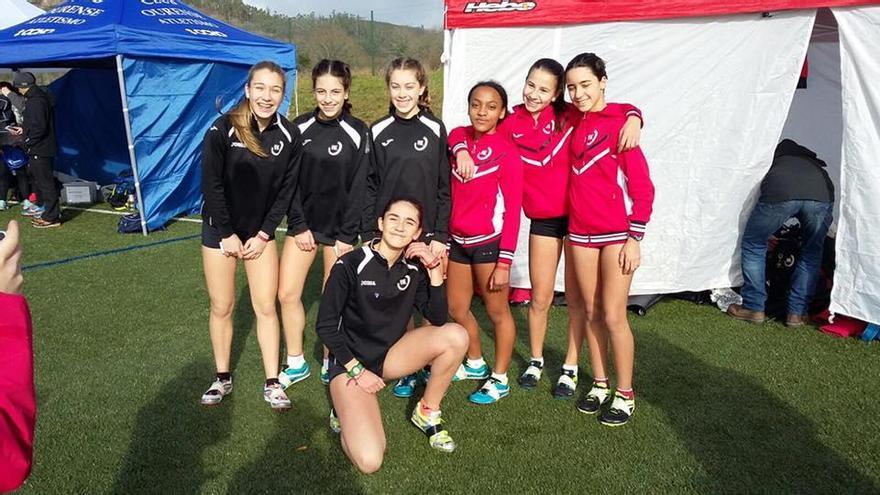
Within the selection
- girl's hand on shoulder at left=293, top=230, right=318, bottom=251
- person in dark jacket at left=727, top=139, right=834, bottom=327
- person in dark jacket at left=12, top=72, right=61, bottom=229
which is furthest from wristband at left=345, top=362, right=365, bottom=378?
person in dark jacket at left=12, top=72, right=61, bottom=229

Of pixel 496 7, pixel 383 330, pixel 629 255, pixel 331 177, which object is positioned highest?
pixel 496 7

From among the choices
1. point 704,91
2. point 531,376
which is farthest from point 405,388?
point 704,91

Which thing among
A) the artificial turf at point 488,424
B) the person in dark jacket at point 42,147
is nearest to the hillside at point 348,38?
the person in dark jacket at point 42,147

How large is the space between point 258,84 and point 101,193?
818 centimetres

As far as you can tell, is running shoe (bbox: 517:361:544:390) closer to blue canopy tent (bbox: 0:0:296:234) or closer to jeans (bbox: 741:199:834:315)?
jeans (bbox: 741:199:834:315)

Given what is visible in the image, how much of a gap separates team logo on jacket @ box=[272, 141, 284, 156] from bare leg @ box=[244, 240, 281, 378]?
0.48 metres

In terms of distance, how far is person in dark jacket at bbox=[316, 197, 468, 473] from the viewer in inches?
114

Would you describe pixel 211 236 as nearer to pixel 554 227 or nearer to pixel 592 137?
pixel 554 227

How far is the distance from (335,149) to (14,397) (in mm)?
2621

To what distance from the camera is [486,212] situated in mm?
3477

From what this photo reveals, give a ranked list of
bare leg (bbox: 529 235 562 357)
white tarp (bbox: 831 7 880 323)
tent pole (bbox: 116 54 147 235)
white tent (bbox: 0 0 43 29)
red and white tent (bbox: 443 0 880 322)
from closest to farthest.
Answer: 1. bare leg (bbox: 529 235 562 357)
2. white tarp (bbox: 831 7 880 323)
3. red and white tent (bbox: 443 0 880 322)
4. tent pole (bbox: 116 54 147 235)
5. white tent (bbox: 0 0 43 29)

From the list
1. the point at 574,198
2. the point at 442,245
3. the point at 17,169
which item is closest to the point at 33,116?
the point at 17,169

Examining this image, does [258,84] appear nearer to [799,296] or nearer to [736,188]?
[736,188]

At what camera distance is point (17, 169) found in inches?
350
